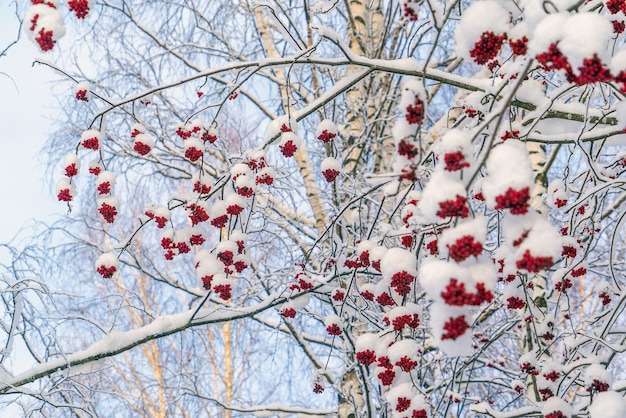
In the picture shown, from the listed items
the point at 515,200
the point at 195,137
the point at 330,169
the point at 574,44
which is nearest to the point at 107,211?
the point at 195,137

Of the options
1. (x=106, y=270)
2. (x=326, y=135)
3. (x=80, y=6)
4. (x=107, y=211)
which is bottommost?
(x=106, y=270)

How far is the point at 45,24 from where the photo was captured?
1973 millimetres

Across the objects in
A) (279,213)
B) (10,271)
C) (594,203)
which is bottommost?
(594,203)

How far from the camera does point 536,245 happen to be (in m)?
1.32

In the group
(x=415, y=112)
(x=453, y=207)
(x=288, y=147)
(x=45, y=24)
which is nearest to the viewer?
(x=453, y=207)

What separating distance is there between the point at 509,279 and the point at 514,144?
103cm

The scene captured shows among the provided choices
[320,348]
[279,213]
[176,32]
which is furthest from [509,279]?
[176,32]

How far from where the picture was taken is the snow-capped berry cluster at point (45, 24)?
1970mm

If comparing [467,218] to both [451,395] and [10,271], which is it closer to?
[451,395]

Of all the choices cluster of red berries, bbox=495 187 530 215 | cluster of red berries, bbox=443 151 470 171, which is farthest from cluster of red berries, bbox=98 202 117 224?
cluster of red berries, bbox=495 187 530 215

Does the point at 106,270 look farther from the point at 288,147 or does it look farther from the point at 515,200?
the point at 515,200

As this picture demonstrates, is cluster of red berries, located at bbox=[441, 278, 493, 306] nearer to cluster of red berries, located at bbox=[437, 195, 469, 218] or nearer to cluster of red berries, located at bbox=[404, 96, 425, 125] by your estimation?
cluster of red berries, located at bbox=[437, 195, 469, 218]

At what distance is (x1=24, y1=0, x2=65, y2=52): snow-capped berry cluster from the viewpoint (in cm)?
197

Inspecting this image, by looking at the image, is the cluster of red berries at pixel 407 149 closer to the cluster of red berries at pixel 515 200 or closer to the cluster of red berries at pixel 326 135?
the cluster of red berries at pixel 515 200
